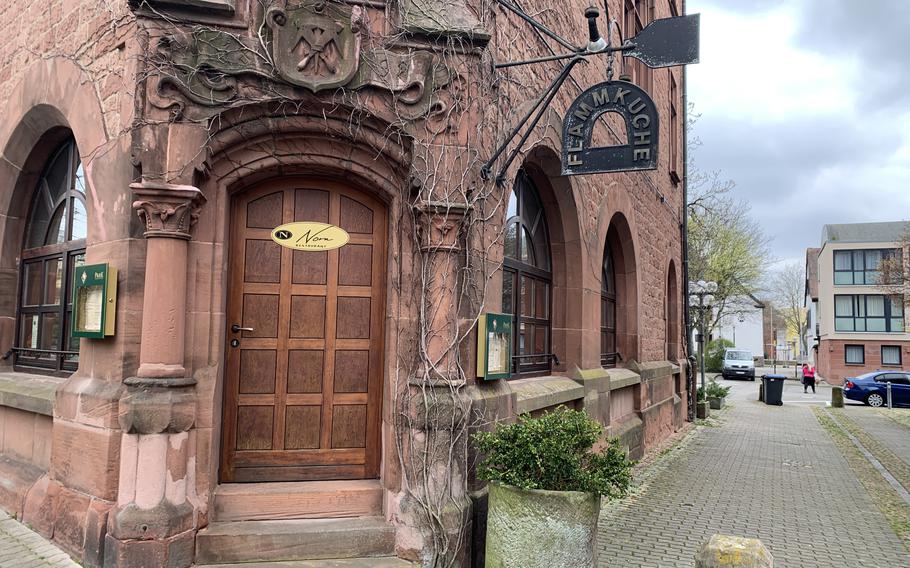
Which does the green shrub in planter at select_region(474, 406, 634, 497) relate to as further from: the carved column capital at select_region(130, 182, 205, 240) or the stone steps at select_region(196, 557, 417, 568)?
the carved column capital at select_region(130, 182, 205, 240)

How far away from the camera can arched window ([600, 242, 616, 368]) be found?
397 inches

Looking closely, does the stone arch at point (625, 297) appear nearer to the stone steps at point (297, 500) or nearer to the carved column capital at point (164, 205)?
the stone steps at point (297, 500)

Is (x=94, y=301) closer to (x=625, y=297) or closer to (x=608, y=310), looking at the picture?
(x=608, y=310)

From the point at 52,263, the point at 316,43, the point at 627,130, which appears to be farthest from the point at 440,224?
the point at 52,263

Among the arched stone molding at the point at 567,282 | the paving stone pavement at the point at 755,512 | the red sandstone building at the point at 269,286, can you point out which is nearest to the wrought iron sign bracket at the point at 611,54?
the red sandstone building at the point at 269,286

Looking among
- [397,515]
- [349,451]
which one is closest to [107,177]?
[349,451]

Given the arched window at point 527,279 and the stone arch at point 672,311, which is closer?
the arched window at point 527,279

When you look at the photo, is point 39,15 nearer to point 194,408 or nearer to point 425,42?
point 425,42

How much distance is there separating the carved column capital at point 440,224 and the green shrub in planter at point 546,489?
1495mm

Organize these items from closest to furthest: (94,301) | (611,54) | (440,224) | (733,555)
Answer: (733,555)
(94,301)
(440,224)
(611,54)

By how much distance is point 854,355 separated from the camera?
4028cm

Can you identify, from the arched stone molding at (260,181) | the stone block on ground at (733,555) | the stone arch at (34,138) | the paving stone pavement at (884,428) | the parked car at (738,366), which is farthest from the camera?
the parked car at (738,366)

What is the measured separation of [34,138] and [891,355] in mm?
45630

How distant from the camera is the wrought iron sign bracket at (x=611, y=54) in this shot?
5012 mm
